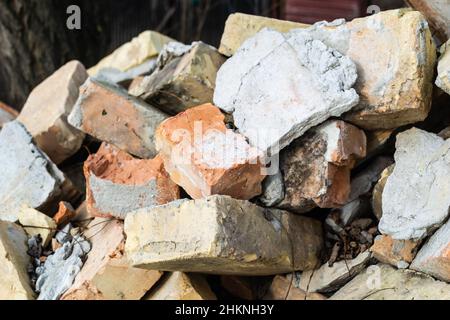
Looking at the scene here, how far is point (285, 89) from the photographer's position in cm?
226

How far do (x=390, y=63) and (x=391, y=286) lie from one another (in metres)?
0.75

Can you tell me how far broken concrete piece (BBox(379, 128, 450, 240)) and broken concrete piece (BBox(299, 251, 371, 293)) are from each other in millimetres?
245

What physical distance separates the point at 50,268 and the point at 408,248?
1.34 meters

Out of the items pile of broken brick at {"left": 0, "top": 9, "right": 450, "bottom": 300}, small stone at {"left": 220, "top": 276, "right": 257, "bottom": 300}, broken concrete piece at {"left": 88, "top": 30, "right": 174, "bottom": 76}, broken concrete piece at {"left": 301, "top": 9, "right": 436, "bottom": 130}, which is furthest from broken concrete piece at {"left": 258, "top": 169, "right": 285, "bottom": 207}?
broken concrete piece at {"left": 88, "top": 30, "right": 174, "bottom": 76}

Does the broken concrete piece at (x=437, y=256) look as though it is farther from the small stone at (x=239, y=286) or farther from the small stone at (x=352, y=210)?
the small stone at (x=239, y=286)

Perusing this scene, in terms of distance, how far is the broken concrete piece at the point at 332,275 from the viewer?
242 cm

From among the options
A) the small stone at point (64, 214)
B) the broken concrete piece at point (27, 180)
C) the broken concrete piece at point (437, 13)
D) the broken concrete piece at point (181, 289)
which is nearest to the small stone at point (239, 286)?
the broken concrete piece at point (181, 289)

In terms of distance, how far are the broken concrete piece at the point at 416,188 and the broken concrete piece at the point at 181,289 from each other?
2.18 ft

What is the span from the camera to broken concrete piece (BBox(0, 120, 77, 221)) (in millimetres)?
2785

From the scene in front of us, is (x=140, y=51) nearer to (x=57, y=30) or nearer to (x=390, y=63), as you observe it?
(x=57, y=30)

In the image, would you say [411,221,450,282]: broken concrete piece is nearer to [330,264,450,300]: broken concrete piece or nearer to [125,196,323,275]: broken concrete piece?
[330,264,450,300]: broken concrete piece

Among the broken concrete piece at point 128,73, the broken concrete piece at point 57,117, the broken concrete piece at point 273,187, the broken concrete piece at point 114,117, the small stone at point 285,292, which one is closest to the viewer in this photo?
the broken concrete piece at point 273,187
